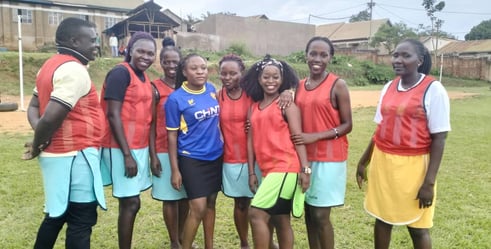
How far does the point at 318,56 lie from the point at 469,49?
5003cm

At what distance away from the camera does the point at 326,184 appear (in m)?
3.04

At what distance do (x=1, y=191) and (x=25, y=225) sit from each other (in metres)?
1.30

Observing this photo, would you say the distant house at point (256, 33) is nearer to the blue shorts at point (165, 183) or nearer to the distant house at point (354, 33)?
the distant house at point (354, 33)

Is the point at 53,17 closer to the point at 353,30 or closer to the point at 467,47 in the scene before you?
the point at 353,30

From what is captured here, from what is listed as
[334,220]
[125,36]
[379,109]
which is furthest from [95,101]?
[125,36]

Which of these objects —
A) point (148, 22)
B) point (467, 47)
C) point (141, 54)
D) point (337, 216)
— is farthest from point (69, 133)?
point (467, 47)

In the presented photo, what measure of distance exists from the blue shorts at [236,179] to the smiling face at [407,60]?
4.36ft

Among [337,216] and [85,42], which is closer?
[85,42]

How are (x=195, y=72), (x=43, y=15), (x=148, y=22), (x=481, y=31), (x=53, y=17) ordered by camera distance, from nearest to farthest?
(x=195, y=72) → (x=148, y=22) → (x=43, y=15) → (x=53, y=17) → (x=481, y=31)

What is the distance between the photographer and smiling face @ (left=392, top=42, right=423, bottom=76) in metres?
2.84

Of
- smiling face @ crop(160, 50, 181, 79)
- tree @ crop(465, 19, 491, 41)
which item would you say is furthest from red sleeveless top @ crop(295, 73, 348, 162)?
tree @ crop(465, 19, 491, 41)

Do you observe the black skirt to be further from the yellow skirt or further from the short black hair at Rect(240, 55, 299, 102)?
the yellow skirt

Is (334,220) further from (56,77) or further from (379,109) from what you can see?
(56,77)

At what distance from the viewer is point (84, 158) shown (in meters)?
2.68
